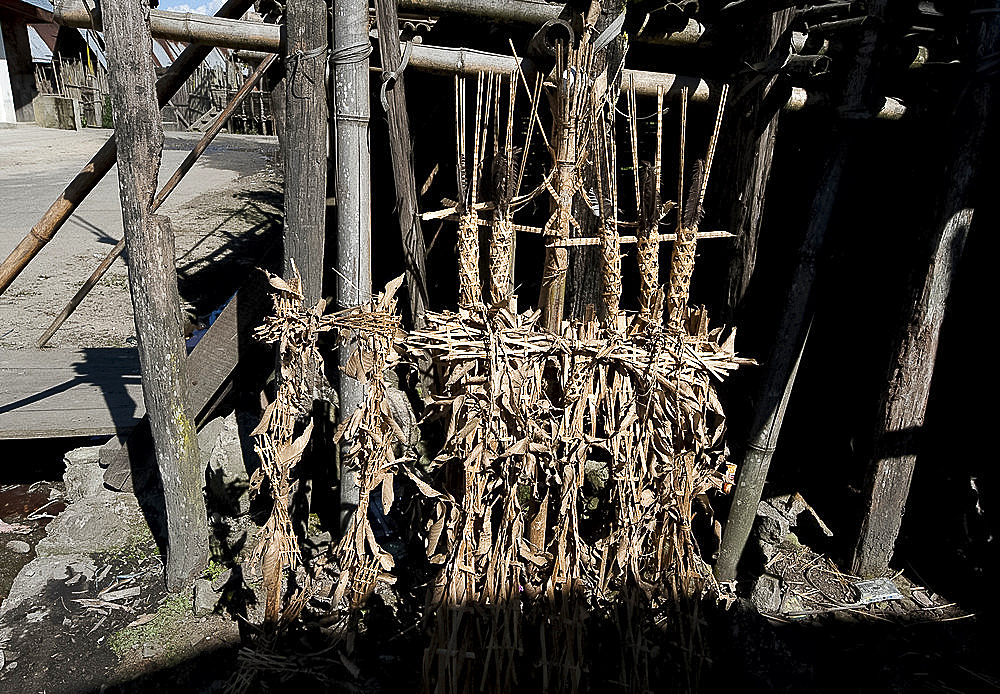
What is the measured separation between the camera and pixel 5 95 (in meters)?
17.2

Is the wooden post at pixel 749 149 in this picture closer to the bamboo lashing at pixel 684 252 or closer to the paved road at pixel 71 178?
the bamboo lashing at pixel 684 252

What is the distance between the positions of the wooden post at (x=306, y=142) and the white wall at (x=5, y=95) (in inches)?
777

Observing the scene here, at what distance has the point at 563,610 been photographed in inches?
92.6

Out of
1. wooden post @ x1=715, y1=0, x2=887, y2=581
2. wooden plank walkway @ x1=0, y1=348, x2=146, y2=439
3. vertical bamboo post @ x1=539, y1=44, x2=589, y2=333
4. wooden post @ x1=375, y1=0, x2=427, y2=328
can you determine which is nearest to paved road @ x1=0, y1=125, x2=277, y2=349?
wooden plank walkway @ x1=0, y1=348, x2=146, y2=439

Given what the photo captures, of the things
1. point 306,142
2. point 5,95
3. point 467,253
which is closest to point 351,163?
point 306,142

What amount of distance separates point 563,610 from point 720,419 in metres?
0.88

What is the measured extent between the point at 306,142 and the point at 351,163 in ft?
0.59

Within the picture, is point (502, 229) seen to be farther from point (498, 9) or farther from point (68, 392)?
point (68, 392)

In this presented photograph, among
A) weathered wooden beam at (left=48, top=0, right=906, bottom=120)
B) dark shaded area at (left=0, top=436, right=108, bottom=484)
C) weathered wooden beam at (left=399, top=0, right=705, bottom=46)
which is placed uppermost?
weathered wooden beam at (left=399, top=0, right=705, bottom=46)

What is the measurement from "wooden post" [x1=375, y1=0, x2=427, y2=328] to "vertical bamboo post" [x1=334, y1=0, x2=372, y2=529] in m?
0.12

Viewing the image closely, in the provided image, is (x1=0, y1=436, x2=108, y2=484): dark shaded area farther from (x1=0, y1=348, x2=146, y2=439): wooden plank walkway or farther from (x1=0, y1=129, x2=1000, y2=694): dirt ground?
(x1=0, y1=348, x2=146, y2=439): wooden plank walkway

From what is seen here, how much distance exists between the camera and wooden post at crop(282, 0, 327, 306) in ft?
7.73

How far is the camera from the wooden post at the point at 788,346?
8.67ft

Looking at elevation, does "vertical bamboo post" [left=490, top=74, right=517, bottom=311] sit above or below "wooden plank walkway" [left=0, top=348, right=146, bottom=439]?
above
